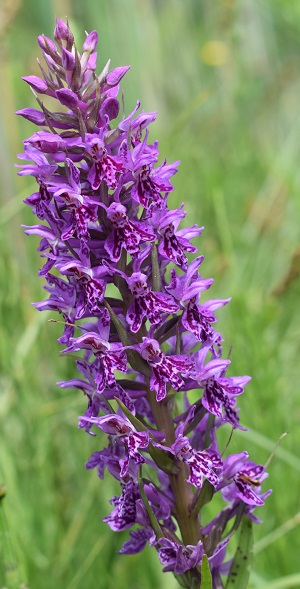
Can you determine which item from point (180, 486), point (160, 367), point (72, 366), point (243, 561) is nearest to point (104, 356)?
point (160, 367)

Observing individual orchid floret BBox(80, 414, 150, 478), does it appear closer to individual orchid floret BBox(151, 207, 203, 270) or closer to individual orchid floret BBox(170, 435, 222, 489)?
individual orchid floret BBox(170, 435, 222, 489)

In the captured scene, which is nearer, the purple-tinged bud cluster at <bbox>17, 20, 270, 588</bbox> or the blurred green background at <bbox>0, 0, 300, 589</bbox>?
the purple-tinged bud cluster at <bbox>17, 20, 270, 588</bbox>

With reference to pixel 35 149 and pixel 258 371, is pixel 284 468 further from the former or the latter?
pixel 35 149

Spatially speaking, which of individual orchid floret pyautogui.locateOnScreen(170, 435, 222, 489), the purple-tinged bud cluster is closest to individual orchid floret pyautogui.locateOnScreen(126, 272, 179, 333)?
the purple-tinged bud cluster

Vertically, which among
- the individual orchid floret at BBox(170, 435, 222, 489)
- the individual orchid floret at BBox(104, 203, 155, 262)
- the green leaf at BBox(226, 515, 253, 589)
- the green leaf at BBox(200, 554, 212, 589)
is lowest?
the green leaf at BBox(200, 554, 212, 589)

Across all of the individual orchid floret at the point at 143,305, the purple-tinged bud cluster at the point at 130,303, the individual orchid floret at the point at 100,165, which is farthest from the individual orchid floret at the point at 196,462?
the individual orchid floret at the point at 100,165

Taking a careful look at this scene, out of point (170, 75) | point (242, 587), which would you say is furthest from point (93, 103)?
point (170, 75)

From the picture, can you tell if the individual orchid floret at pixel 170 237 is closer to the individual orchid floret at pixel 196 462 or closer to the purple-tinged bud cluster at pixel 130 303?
the purple-tinged bud cluster at pixel 130 303
